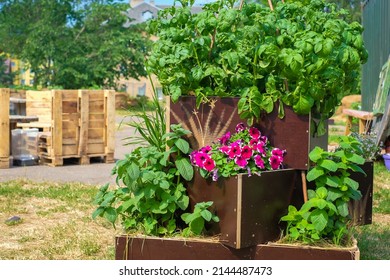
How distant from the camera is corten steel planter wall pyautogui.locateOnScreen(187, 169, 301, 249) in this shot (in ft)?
12.0

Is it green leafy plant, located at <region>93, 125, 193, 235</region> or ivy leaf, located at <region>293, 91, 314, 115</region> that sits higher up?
ivy leaf, located at <region>293, 91, 314, 115</region>

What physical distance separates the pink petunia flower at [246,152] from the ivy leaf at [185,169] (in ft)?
1.08

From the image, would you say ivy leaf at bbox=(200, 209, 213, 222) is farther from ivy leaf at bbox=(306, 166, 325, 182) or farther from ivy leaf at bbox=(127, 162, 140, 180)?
ivy leaf at bbox=(306, 166, 325, 182)

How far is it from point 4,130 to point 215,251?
641 centimetres

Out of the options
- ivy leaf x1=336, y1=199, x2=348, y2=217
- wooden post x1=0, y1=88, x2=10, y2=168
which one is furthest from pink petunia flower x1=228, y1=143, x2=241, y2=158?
wooden post x1=0, y1=88, x2=10, y2=168

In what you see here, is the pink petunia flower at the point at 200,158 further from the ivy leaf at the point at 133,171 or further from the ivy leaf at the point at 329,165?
the ivy leaf at the point at 329,165

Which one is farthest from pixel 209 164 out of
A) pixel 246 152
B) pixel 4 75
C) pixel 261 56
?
pixel 4 75

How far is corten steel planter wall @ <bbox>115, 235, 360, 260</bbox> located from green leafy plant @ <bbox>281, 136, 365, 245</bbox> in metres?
0.09

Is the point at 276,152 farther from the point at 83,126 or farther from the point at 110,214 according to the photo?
the point at 83,126

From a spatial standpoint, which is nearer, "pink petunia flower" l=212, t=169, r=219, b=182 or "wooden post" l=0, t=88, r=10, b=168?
"pink petunia flower" l=212, t=169, r=219, b=182

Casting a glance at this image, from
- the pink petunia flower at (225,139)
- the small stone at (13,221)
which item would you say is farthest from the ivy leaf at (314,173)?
the small stone at (13,221)
